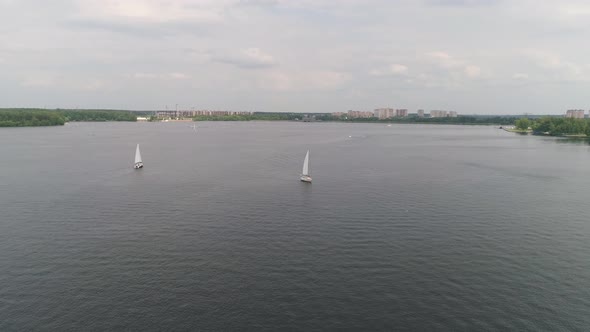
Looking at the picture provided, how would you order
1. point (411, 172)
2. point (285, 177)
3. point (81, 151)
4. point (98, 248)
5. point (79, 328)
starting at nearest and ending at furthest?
point (79, 328)
point (98, 248)
point (285, 177)
point (411, 172)
point (81, 151)

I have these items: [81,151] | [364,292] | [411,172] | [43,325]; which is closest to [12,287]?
[43,325]

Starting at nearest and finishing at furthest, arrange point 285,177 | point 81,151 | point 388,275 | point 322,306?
point 322,306 < point 388,275 < point 285,177 < point 81,151

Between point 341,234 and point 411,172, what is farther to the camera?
point 411,172

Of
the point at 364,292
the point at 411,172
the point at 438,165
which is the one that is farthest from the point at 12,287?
the point at 438,165

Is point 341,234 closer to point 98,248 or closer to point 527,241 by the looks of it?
point 527,241

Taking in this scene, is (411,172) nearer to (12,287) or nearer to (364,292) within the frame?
(364,292)

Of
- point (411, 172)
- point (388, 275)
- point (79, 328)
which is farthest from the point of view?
point (411, 172)
